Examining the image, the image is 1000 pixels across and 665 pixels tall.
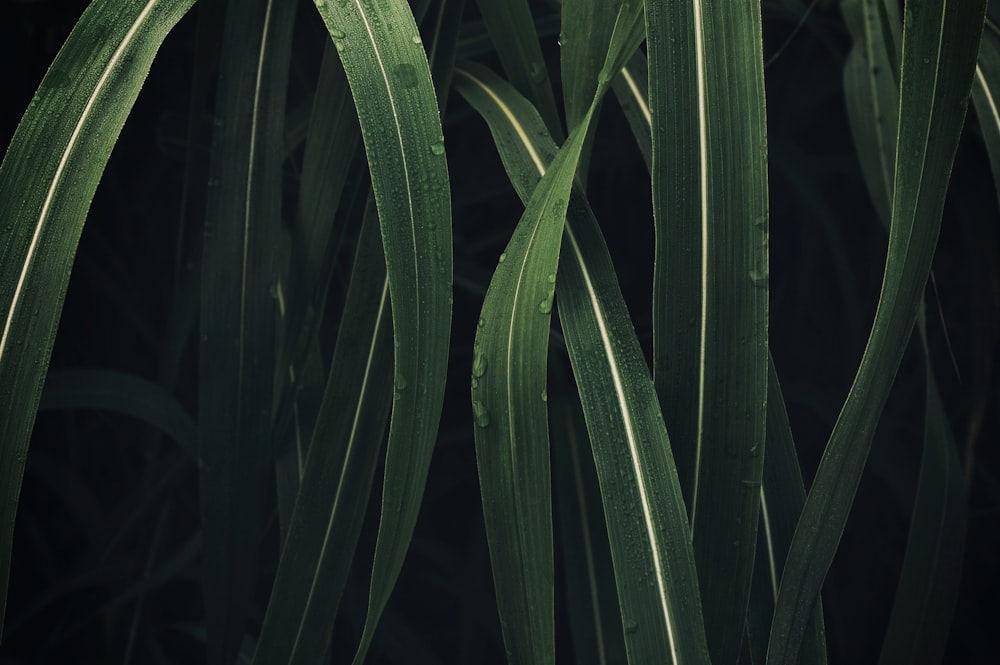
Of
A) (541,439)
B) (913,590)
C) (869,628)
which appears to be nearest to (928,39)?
(541,439)

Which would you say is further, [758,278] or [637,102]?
[637,102]

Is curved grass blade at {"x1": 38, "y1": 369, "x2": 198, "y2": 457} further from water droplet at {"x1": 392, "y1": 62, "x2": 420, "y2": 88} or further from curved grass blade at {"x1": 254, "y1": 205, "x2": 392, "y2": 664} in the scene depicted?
water droplet at {"x1": 392, "y1": 62, "x2": 420, "y2": 88}

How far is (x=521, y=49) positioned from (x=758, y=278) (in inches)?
7.3

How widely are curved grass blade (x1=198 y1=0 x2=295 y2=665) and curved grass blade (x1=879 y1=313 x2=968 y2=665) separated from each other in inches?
14.3

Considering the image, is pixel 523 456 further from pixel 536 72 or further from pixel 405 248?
pixel 536 72

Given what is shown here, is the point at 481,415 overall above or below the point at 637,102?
below

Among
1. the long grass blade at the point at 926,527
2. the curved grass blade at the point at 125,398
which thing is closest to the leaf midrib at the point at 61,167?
the curved grass blade at the point at 125,398

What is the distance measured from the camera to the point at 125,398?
473 mm

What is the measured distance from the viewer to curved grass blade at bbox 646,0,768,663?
26 centimetres

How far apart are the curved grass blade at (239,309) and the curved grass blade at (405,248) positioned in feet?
0.34

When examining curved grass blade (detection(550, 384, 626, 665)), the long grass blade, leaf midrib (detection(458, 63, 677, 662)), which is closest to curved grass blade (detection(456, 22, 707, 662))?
leaf midrib (detection(458, 63, 677, 662))

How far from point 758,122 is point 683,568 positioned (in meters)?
0.17

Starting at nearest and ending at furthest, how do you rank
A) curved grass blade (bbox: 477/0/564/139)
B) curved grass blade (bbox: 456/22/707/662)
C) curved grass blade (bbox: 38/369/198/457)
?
1. curved grass blade (bbox: 456/22/707/662)
2. curved grass blade (bbox: 477/0/564/139)
3. curved grass blade (bbox: 38/369/198/457)

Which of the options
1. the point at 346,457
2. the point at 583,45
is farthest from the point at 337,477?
the point at 583,45
